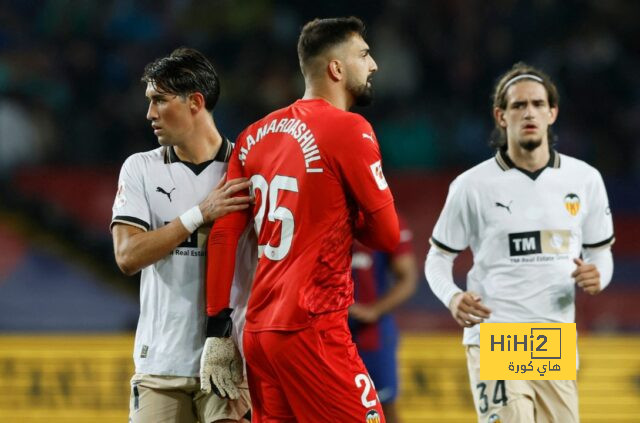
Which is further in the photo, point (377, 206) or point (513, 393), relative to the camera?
point (513, 393)

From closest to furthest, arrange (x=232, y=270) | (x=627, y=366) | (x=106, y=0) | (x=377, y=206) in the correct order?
(x=377, y=206) → (x=232, y=270) → (x=627, y=366) → (x=106, y=0)

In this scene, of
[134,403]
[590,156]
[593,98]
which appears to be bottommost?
[134,403]

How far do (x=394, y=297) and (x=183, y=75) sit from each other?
2790 millimetres

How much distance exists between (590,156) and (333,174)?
26.3ft

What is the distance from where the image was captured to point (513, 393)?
16.4ft

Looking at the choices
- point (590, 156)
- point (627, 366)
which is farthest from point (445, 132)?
point (627, 366)

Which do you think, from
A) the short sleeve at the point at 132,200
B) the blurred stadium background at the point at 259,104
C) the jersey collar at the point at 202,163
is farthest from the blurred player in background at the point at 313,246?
the blurred stadium background at the point at 259,104

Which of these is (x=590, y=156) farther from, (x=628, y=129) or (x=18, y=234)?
(x=18, y=234)

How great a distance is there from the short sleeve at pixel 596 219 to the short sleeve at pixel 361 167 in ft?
5.80

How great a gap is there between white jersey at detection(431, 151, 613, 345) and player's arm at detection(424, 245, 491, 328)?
72mm

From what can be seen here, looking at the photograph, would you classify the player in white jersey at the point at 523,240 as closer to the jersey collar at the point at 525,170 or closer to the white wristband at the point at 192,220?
the jersey collar at the point at 525,170

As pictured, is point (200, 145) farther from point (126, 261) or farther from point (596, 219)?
point (596, 219)

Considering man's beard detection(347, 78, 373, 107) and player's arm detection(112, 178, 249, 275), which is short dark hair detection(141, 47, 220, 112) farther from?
man's beard detection(347, 78, 373, 107)

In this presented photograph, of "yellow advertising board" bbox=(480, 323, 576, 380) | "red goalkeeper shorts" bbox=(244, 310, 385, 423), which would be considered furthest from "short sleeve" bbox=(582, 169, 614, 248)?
"red goalkeeper shorts" bbox=(244, 310, 385, 423)
